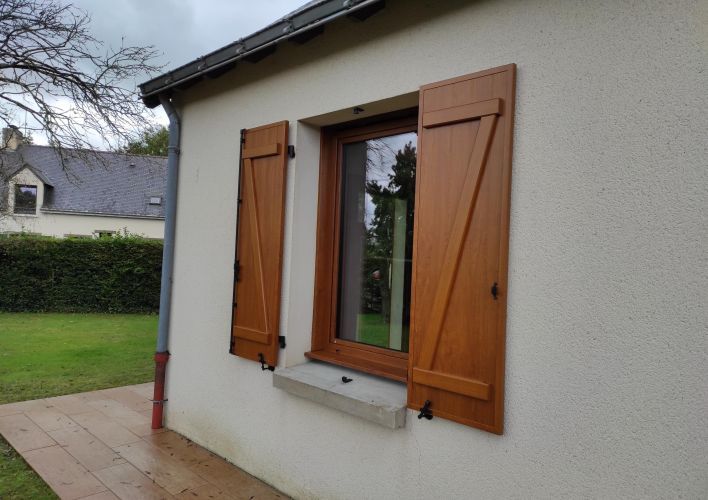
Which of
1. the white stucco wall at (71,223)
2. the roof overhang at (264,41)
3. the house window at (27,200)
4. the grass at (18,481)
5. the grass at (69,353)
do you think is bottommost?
the grass at (69,353)

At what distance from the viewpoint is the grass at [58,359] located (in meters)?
3.50

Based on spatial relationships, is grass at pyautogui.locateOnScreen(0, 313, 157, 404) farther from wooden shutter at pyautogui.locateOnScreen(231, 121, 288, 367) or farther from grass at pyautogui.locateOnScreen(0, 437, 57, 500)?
wooden shutter at pyautogui.locateOnScreen(231, 121, 288, 367)

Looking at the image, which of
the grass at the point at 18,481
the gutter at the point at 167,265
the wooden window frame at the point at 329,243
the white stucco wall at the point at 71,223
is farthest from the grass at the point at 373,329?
the white stucco wall at the point at 71,223

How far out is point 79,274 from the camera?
41.7ft

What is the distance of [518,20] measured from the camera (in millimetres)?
2213

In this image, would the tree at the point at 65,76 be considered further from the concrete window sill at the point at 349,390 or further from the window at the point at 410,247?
the concrete window sill at the point at 349,390

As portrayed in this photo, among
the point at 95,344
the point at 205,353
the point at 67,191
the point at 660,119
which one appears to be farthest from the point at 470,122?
the point at 67,191

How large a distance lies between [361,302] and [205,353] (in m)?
1.63

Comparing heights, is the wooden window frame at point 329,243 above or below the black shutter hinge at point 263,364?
above

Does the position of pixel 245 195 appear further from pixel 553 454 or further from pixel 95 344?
pixel 95 344

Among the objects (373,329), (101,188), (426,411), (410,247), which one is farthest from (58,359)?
(101,188)

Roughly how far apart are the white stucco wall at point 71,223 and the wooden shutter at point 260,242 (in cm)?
2062

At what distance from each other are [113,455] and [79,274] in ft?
35.4

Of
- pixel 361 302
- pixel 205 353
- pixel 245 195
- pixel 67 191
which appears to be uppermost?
pixel 67 191
